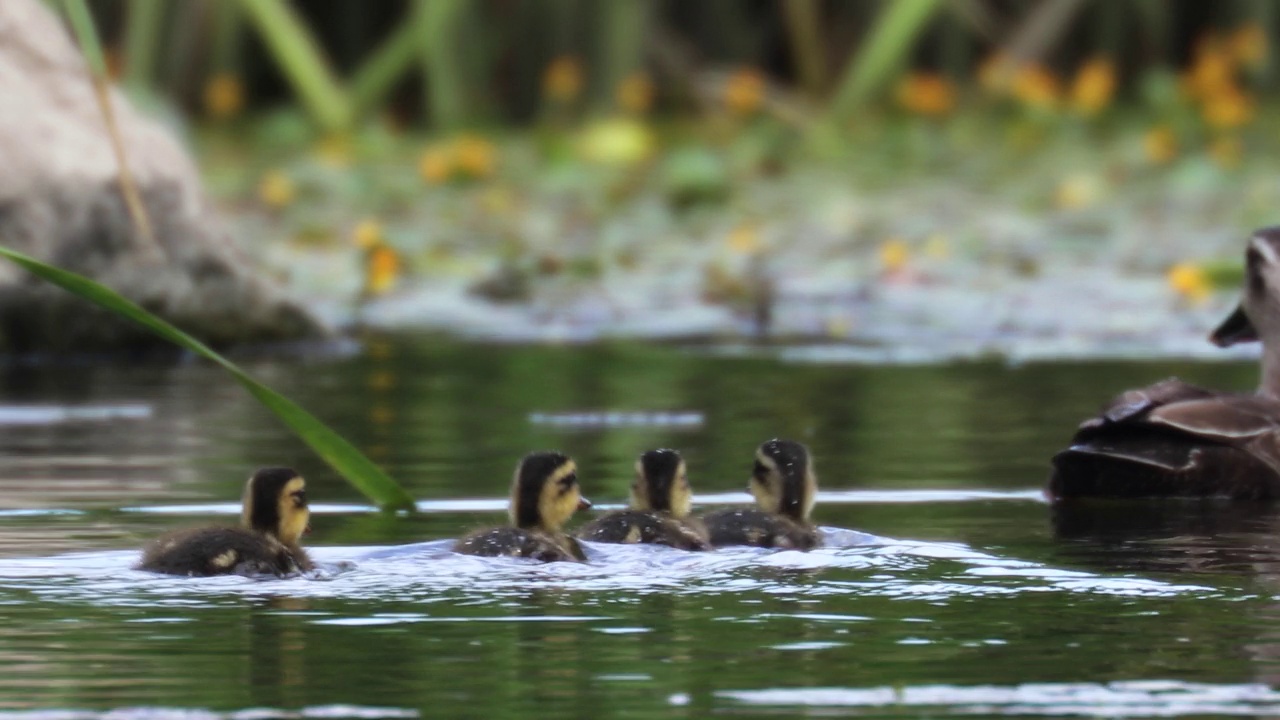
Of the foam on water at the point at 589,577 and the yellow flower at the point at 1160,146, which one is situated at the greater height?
the yellow flower at the point at 1160,146

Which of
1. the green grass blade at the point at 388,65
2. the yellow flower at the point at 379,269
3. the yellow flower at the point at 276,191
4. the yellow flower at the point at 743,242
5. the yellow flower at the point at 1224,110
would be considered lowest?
the yellow flower at the point at 379,269

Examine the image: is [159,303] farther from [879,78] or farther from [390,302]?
[879,78]

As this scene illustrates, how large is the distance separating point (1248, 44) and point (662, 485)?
13427 mm

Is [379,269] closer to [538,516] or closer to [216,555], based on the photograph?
[538,516]

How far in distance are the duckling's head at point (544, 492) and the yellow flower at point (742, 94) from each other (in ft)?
35.5

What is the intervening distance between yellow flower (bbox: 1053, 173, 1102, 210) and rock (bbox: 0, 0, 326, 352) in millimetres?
5451

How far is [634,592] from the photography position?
536 centimetres

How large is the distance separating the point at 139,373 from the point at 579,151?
290 inches

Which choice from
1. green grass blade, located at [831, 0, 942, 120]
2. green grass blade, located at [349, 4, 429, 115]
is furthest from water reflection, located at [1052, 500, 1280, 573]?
green grass blade, located at [349, 4, 429, 115]

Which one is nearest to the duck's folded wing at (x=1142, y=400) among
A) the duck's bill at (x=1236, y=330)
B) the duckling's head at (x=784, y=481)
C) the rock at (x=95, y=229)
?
the duck's bill at (x=1236, y=330)

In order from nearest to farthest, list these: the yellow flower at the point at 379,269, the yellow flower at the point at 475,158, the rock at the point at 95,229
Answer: the rock at the point at 95,229 → the yellow flower at the point at 379,269 → the yellow flower at the point at 475,158

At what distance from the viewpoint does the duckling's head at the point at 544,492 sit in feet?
19.5

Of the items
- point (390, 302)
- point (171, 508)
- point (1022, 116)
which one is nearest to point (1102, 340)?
point (390, 302)

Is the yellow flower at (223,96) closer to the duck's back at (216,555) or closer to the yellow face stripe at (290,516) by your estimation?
the yellow face stripe at (290,516)
